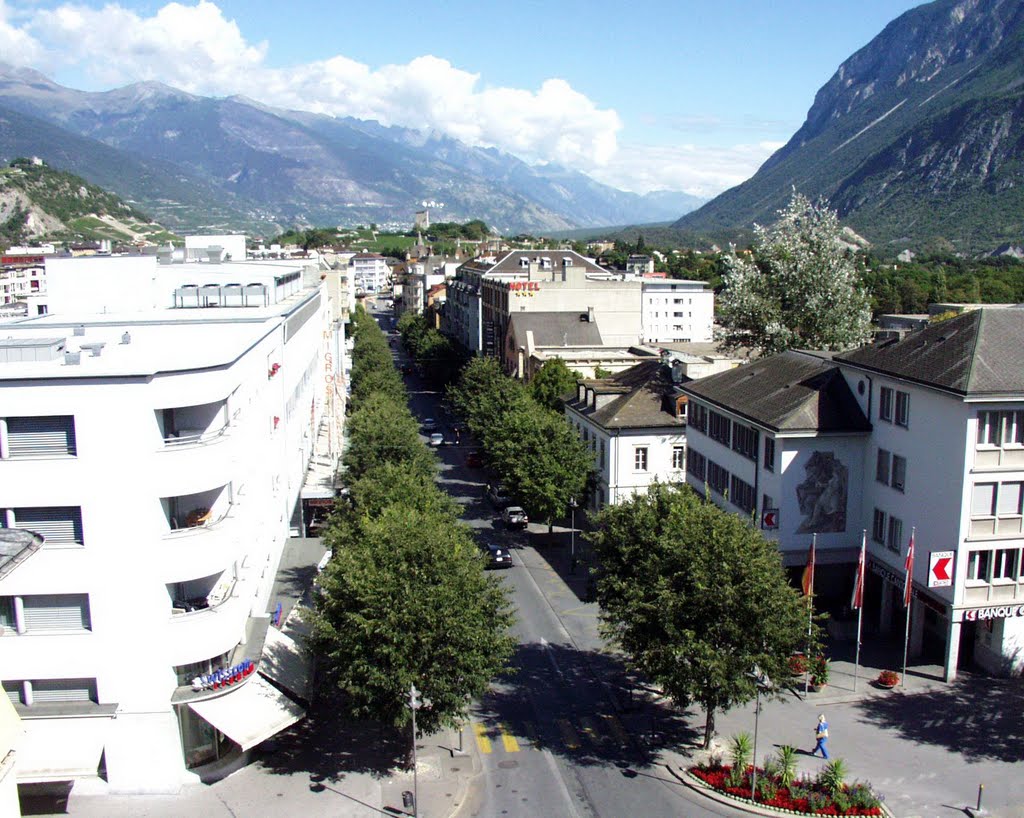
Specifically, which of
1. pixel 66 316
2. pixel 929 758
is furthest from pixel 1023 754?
pixel 66 316

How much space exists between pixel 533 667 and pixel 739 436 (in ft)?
47.5

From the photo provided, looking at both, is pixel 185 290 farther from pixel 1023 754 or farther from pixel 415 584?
pixel 1023 754

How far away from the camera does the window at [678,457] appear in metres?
54.1

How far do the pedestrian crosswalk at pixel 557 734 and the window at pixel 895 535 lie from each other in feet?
44.2

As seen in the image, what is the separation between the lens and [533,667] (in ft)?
117

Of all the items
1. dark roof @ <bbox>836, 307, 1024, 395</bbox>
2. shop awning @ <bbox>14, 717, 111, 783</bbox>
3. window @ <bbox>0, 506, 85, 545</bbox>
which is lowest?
shop awning @ <bbox>14, 717, 111, 783</bbox>

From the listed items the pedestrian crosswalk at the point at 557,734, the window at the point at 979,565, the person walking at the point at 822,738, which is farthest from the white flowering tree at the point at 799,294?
the pedestrian crosswalk at the point at 557,734

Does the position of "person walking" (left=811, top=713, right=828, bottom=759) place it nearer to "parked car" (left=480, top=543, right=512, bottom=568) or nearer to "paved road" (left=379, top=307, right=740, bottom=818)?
"paved road" (left=379, top=307, right=740, bottom=818)

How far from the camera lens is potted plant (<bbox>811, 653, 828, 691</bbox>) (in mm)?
32719

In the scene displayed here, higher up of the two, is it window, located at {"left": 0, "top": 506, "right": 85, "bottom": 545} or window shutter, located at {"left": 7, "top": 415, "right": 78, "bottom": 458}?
window shutter, located at {"left": 7, "top": 415, "right": 78, "bottom": 458}

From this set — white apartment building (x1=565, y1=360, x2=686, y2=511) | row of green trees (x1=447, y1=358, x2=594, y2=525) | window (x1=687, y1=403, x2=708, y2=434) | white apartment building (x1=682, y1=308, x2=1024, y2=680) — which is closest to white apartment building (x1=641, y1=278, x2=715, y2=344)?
row of green trees (x1=447, y1=358, x2=594, y2=525)

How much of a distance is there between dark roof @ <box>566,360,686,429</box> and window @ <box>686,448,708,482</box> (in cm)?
441

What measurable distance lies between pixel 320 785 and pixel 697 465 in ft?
88.2

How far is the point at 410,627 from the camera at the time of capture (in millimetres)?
26484
